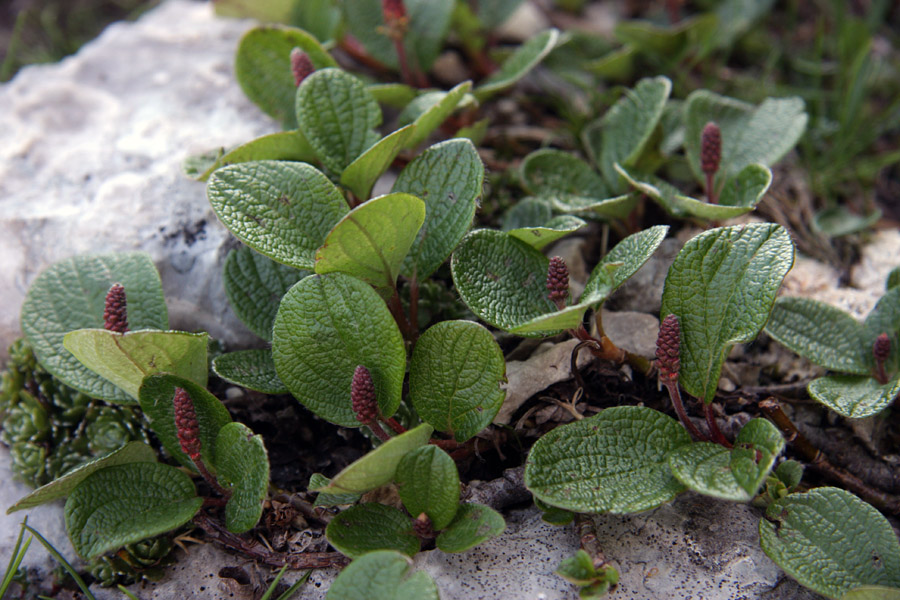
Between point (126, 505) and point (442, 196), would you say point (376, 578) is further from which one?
point (442, 196)

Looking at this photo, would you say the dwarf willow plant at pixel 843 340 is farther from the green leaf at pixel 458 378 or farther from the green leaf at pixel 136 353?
the green leaf at pixel 136 353

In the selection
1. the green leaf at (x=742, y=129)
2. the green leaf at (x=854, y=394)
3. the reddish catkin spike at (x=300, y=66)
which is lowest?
the green leaf at (x=854, y=394)

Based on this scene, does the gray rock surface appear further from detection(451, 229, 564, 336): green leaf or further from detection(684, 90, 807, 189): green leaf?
detection(684, 90, 807, 189): green leaf

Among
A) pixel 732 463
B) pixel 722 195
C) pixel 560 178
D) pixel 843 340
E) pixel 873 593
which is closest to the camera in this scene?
pixel 873 593

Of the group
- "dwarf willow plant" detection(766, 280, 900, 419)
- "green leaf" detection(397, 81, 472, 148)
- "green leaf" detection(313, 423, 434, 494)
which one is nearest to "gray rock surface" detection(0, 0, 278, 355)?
"green leaf" detection(397, 81, 472, 148)

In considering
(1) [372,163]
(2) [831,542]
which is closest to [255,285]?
(1) [372,163]

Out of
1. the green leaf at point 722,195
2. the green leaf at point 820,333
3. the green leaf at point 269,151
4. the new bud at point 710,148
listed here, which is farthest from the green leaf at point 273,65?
the green leaf at point 820,333

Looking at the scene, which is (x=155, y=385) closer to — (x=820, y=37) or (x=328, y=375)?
(x=328, y=375)
